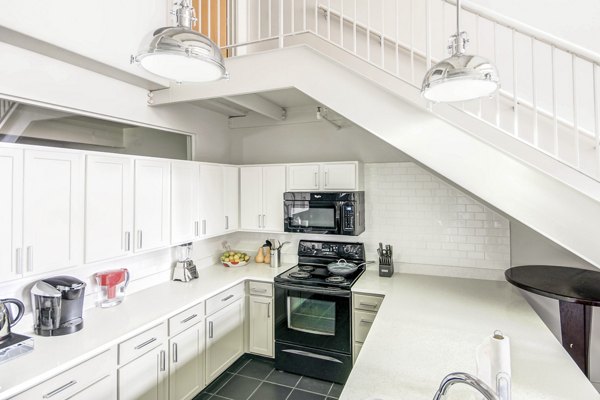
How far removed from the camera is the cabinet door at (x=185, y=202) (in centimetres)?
287

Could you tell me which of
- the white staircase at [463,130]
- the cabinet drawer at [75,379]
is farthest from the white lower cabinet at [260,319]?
the white staircase at [463,130]

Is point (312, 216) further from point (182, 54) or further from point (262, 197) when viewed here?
point (182, 54)

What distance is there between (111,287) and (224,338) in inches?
43.5

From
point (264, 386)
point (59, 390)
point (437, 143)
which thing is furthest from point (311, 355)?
point (437, 143)

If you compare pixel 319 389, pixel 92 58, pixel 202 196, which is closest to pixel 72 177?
pixel 92 58

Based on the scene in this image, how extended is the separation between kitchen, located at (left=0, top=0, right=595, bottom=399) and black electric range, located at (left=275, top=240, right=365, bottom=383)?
0.70 ft

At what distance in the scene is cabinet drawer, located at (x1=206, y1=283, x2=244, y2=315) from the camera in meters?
2.86

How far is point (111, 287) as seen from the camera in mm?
2500

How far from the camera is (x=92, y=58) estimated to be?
219cm

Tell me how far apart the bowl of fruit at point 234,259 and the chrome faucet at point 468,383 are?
285cm

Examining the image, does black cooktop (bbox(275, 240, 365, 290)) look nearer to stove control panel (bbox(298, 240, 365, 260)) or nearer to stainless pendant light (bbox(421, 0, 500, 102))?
stove control panel (bbox(298, 240, 365, 260))

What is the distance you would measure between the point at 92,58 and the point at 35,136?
0.65 metres

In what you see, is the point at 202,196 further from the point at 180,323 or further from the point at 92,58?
the point at 92,58

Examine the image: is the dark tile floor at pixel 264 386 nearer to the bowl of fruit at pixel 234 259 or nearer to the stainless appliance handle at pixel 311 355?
the stainless appliance handle at pixel 311 355
